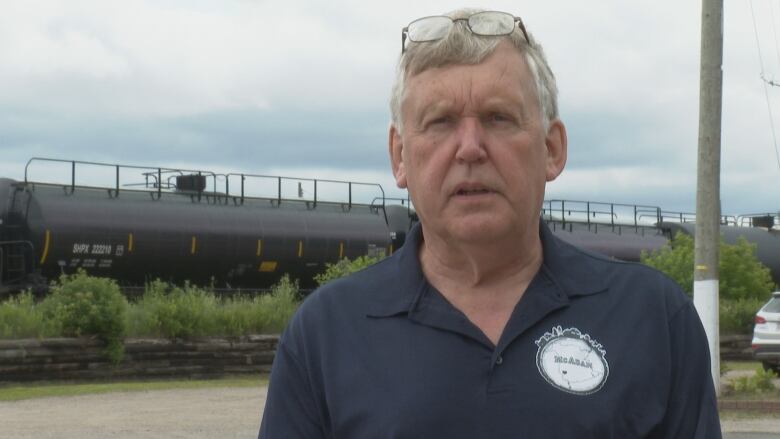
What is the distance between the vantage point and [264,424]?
2811 mm

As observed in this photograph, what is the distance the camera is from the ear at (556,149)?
298 centimetres

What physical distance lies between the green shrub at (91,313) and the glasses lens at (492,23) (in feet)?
61.5

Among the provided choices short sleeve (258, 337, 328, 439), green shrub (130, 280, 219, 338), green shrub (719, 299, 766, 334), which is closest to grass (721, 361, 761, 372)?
green shrub (719, 299, 766, 334)

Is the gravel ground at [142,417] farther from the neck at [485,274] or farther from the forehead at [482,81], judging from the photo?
the forehead at [482,81]

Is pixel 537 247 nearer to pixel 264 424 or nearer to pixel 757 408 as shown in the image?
pixel 264 424

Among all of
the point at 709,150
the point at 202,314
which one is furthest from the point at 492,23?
the point at 202,314

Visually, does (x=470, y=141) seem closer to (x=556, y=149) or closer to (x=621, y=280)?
(x=556, y=149)

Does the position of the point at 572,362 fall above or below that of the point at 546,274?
below

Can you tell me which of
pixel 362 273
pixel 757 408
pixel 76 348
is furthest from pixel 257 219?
pixel 362 273

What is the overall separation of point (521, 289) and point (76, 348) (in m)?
19.1

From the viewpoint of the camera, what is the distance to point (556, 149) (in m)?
3.01

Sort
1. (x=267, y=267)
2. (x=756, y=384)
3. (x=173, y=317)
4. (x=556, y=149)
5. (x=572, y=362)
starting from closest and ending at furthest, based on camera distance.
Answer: (x=572, y=362) < (x=556, y=149) < (x=756, y=384) < (x=173, y=317) < (x=267, y=267)

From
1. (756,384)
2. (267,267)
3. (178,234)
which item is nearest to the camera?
(756,384)

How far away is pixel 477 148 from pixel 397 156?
34cm
